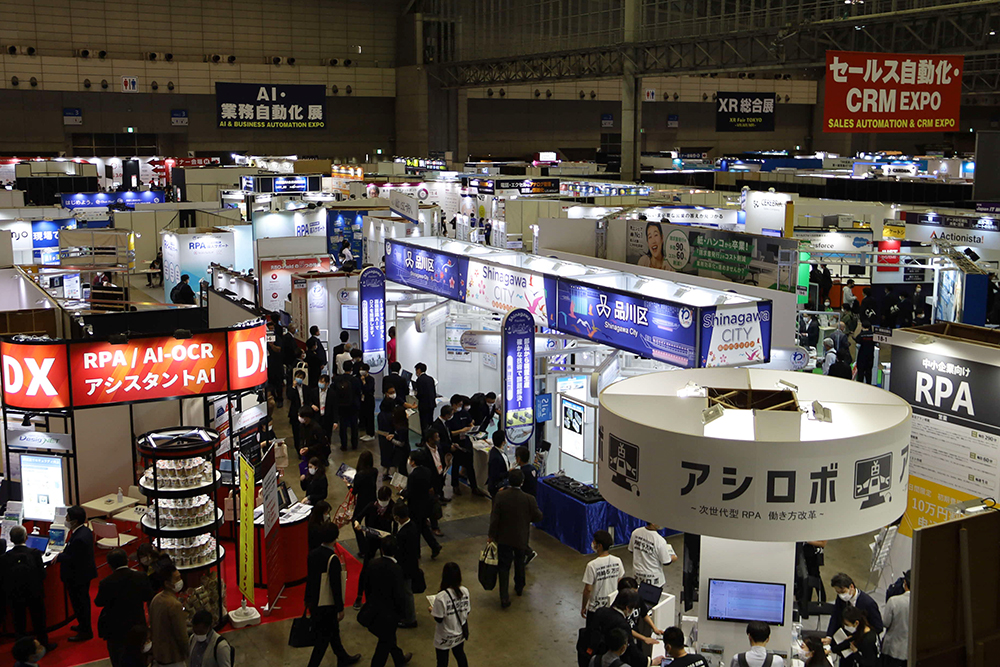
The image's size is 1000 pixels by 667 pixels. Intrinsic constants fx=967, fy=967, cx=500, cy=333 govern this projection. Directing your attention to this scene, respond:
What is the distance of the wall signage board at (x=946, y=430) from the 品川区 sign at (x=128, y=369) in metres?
5.41

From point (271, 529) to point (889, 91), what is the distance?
8.46 metres

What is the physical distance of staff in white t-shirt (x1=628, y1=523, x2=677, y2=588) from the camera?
6.98 metres

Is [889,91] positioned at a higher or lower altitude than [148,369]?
higher

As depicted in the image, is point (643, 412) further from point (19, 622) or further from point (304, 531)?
point (19, 622)

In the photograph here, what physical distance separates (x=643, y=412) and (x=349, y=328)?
10.8 m

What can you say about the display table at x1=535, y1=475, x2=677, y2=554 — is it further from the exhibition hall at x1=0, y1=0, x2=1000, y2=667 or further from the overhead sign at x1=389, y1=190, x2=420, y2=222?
the overhead sign at x1=389, y1=190, x2=420, y2=222

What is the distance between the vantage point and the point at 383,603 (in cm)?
650

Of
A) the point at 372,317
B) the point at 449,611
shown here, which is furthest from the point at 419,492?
the point at 372,317

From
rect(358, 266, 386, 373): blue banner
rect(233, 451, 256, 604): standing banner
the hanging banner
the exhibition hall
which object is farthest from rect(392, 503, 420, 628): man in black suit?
rect(358, 266, 386, 373): blue banner

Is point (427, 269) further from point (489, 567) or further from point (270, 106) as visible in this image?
point (270, 106)

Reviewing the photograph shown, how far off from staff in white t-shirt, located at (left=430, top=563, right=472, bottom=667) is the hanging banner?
369 centimetres

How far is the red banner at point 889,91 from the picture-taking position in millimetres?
11023

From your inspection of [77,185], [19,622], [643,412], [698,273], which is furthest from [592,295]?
[77,185]

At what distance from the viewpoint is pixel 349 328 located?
1528 centimetres
